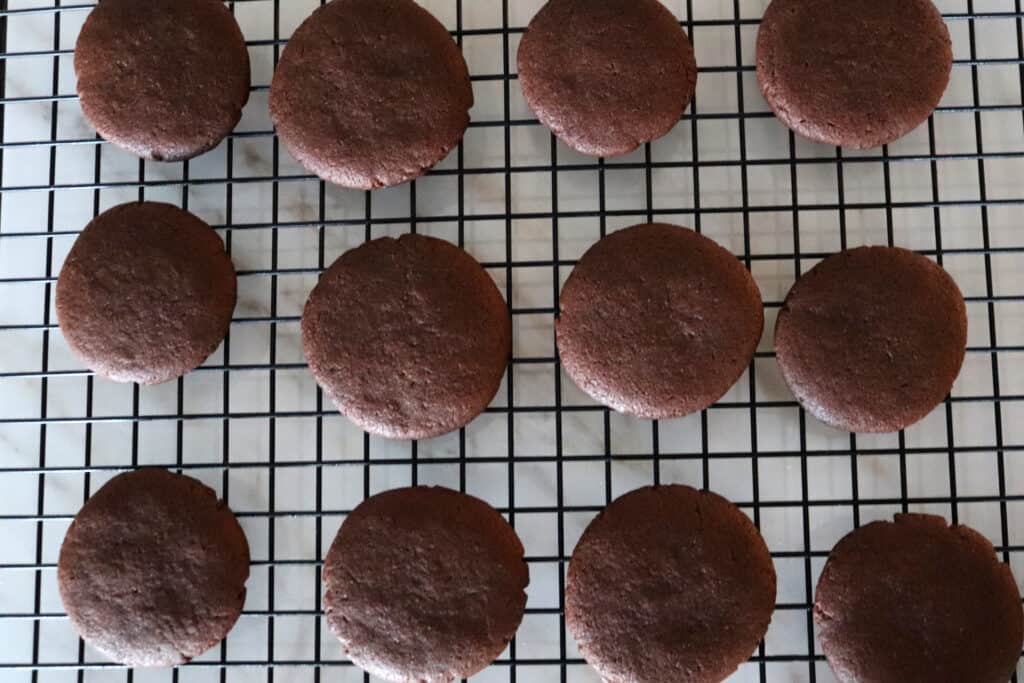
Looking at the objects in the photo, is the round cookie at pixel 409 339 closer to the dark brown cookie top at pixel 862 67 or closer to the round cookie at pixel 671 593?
the round cookie at pixel 671 593

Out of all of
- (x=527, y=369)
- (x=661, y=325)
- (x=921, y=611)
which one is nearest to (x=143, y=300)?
(x=527, y=369)

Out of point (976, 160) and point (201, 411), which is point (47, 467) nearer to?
point (201, 411)

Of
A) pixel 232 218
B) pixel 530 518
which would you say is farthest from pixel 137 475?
pixel 530 518

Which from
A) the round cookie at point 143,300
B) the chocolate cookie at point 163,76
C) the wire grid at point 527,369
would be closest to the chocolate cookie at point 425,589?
the wire grid at point 527,369

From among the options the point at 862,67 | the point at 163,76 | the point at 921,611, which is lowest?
the point at 921,611

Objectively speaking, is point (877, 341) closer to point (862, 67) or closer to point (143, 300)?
point (862, 67)
